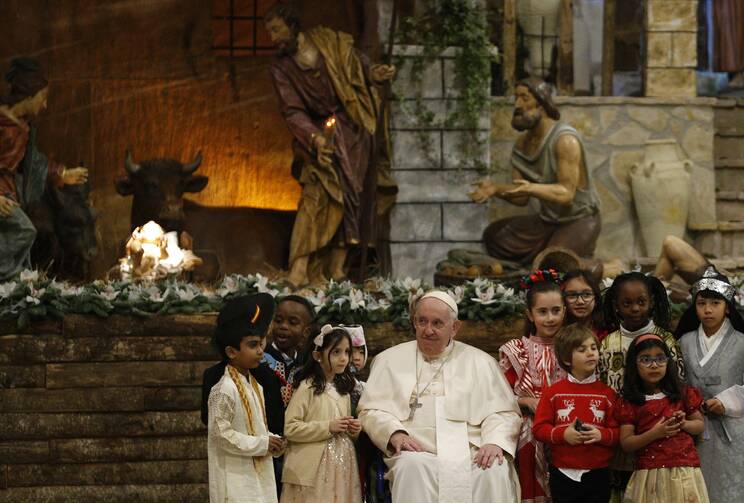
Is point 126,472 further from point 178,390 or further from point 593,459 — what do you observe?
point 593,459

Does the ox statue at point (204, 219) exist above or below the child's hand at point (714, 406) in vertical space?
above

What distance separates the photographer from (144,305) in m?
9.47

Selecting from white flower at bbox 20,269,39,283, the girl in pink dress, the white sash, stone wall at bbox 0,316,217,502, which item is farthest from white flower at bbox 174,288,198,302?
the girl in pink dress

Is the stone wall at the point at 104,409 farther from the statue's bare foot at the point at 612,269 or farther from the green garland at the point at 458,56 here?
the green garland at the point at 458,56

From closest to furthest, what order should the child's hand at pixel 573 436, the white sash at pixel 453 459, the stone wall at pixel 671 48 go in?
the child's hand at pixel 573 436 → the white sash at pixel 453 459 → the stone wall at pixel 671 48

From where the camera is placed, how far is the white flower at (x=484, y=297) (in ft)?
31.6

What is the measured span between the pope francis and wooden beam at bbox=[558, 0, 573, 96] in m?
6.06

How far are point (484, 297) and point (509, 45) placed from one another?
3804mm

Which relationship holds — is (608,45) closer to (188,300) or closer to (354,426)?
(188,300)

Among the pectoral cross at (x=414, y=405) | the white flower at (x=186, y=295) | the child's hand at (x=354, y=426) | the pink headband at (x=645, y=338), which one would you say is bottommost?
the child's hand at (x=354, y=426)

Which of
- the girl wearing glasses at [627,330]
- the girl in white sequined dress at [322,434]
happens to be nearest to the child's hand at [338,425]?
the girl in white sequined dress at [322,434]

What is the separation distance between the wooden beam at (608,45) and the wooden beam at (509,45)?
1003mm

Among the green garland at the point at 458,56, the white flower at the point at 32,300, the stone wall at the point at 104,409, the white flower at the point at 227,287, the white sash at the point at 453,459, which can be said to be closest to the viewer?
the white sash at the point at 453,459

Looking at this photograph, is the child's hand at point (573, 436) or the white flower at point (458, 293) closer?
the child's hand at point (573, 436)
